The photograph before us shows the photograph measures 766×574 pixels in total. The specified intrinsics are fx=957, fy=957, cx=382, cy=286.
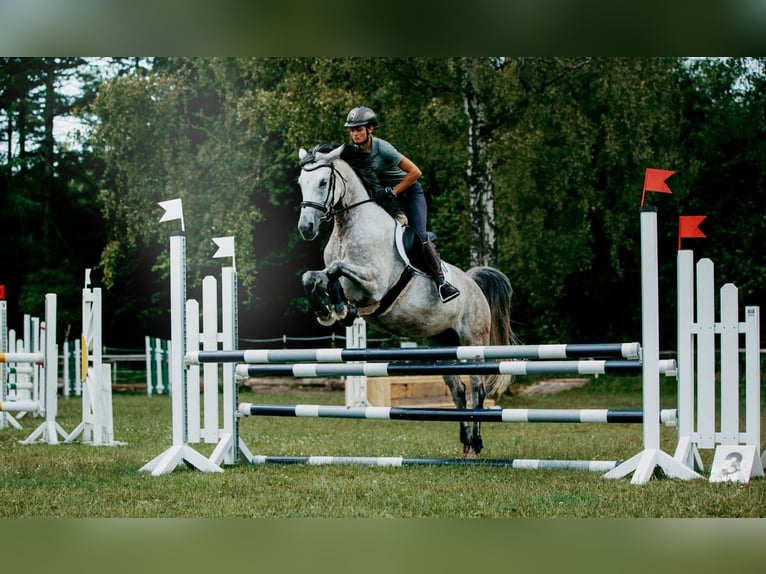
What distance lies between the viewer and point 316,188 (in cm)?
543

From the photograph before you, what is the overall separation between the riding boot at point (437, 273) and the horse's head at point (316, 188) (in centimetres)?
68

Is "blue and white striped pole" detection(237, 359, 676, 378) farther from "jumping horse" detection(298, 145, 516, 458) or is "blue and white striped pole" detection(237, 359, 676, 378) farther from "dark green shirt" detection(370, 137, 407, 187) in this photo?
"dark green shirt" detection(370, 137, 407, 187)

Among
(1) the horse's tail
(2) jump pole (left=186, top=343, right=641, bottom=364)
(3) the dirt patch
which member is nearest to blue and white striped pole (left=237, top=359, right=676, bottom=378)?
(2) jump pole (left=186, top=343, right=641, bottom=364)

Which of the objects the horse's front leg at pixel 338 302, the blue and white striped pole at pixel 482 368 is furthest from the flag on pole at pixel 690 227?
the horse's front leg at pixel 338 302

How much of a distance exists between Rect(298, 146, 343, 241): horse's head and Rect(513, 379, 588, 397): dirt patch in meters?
10.1

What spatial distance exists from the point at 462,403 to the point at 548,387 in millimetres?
9714

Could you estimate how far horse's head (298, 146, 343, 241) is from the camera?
528cm

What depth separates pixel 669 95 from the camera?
14.5 meters

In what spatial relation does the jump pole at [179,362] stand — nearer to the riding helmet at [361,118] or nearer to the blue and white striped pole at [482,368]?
the blue and white striped pole at [482,368]

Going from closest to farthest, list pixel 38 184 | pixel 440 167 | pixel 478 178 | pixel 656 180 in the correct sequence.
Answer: pixel 656 180
pixel 478 178
pixel 440 167
pixel 38 184

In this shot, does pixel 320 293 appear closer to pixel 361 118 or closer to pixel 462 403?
pixel 361 118

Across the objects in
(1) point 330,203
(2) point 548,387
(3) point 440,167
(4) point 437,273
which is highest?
(3) point 440,167

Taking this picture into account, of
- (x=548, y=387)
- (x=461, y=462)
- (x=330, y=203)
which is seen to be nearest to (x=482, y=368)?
(x=461, y=462)

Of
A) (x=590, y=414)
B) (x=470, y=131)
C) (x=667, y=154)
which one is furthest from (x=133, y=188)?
(x=590, y=414)
